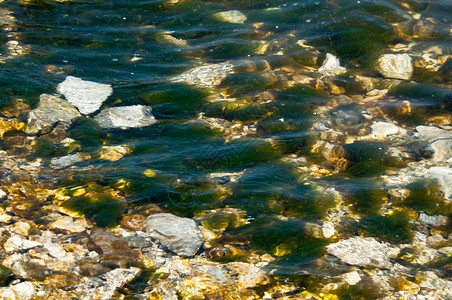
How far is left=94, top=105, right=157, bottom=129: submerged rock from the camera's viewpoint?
5.14 meters

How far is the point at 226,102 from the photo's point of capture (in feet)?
18.4

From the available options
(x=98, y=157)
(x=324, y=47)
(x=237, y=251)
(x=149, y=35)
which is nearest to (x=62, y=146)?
(x=98, y=157)

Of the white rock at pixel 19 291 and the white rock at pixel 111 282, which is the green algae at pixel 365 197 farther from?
the white rock at pixel 19 291

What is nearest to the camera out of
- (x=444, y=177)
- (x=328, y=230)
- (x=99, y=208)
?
(x=328, y=230)

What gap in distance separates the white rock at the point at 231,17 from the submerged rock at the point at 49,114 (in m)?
2.72

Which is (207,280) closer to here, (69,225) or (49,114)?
(69,225)

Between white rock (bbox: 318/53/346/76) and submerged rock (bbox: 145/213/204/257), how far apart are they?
2.86 m

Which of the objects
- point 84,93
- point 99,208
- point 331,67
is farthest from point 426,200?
point 84,93

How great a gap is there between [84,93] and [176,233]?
228 centimetres

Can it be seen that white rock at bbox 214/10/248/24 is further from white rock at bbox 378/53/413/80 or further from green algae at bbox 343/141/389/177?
green algae at bbox 343/141/389/177

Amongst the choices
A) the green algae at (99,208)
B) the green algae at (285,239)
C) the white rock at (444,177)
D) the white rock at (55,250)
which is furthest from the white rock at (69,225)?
the white rock at (444,177)

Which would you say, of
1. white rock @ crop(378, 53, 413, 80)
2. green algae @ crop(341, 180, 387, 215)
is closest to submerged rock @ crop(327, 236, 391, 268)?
green algae @ crop(341, 180, 387, 215)

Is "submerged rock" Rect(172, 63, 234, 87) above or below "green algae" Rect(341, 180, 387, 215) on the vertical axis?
above

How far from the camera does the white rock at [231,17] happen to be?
7297 millimetres
